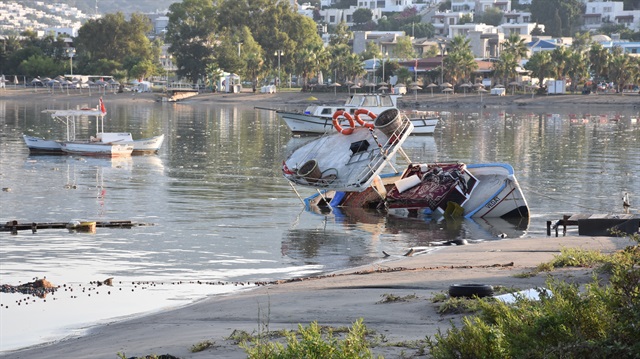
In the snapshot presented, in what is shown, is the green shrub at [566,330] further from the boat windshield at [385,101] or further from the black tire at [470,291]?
the boat windshield at [385,101]

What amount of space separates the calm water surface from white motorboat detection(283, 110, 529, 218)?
0.96 m

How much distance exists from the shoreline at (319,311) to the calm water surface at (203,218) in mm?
1348

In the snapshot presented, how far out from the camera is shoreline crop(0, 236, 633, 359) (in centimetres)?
1420

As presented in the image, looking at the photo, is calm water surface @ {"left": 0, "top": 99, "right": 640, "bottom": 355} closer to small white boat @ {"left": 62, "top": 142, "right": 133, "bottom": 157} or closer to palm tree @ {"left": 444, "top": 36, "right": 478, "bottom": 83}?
small white boat @ {"left": 62, "top": 142, "right": 133, "bottom": 157}

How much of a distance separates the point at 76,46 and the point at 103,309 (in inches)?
6696

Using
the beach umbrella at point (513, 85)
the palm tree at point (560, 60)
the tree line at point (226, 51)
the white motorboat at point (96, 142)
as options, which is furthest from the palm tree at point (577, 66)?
the white motorboat at point (96, 142)

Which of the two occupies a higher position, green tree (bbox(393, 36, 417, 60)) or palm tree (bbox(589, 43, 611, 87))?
green tree (bbox(393, 36, 417, 60))

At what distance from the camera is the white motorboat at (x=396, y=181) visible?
35.3 metres

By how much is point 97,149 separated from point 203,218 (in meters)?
25.9

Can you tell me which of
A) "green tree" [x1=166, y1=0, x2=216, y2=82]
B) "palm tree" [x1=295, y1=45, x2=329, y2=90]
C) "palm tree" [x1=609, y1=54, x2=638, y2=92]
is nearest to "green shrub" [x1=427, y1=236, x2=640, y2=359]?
"palm tree" [x1=609, y1=54, x2=638, y2=92]

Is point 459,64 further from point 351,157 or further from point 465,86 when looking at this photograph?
point 351,157

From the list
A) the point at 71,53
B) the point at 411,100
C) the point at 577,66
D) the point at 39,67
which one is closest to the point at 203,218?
the point at 411,100

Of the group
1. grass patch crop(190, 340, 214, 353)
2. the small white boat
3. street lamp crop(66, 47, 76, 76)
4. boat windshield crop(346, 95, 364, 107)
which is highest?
street lamp crop(66, 47, 76, 76)

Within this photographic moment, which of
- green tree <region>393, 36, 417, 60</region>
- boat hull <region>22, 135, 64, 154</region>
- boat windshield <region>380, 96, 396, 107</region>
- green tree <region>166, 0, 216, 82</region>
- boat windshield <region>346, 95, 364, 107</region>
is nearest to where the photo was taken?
boat hull <region>22, 135, 64, 154</region>
